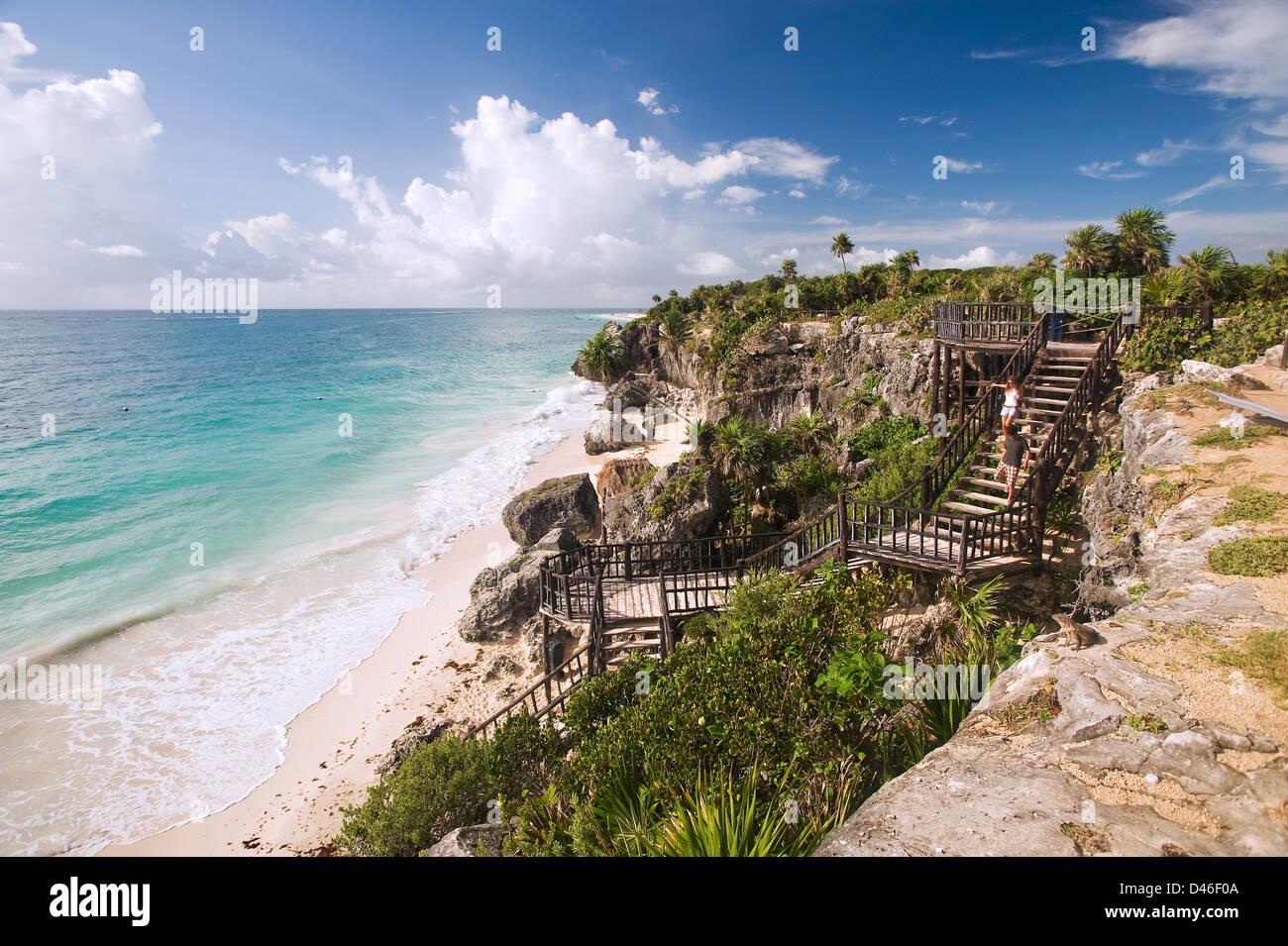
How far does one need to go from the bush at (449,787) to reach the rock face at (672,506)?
26.2 ft

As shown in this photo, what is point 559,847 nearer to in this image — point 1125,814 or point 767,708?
point 767,708

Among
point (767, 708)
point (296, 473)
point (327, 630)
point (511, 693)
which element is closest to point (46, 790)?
point (327, 630)

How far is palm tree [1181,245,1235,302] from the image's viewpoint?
15.4m

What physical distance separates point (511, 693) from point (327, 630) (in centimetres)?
692

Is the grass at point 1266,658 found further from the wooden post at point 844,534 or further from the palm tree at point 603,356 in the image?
the palm tree at point 603,356

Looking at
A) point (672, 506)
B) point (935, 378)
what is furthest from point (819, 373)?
point (672, 506)

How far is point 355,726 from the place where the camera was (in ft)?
44.1

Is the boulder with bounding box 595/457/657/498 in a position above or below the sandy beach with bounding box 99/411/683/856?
above

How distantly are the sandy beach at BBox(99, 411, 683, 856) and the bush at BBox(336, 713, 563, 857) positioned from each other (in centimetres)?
258

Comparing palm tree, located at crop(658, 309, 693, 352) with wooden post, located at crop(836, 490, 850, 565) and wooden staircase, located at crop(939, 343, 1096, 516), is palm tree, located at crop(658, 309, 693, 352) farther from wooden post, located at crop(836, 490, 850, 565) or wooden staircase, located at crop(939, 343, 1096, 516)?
wooden post, located at crop(836, 490, 850, 565)

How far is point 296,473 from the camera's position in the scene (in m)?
33.1

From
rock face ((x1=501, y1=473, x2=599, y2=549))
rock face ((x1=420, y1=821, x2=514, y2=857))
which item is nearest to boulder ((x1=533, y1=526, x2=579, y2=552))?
rock face ((x1=501, y1=473, x2=599, y2=549))

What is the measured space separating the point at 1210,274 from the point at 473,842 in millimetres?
21202
